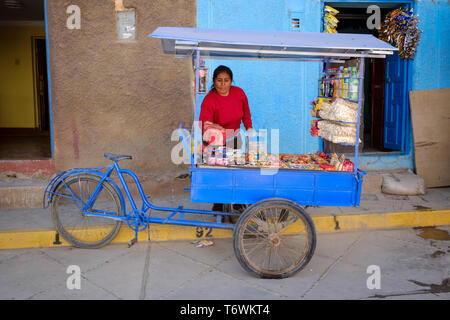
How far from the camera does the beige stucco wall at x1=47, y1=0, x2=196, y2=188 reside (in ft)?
19.9

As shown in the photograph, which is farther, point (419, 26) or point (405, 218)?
point (419, 26)

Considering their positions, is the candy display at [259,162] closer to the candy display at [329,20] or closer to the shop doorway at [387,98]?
the shop doorway at [387,98]

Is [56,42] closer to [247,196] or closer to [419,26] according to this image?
[247,196]

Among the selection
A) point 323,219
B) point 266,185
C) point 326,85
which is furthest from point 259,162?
point 323,219

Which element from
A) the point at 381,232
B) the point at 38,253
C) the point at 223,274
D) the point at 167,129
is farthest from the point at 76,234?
the point at 381,232

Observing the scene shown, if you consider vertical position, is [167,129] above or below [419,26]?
below

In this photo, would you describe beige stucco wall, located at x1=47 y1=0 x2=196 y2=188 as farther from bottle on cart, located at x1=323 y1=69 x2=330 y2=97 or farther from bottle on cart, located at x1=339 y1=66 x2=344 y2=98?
bottle on cart, located at x1=339 y1=66 x2=344 y2=98

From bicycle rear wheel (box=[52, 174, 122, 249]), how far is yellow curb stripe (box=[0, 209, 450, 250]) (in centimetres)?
21

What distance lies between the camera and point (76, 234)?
15.1ft

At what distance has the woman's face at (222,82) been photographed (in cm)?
459

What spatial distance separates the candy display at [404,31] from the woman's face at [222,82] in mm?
3701
